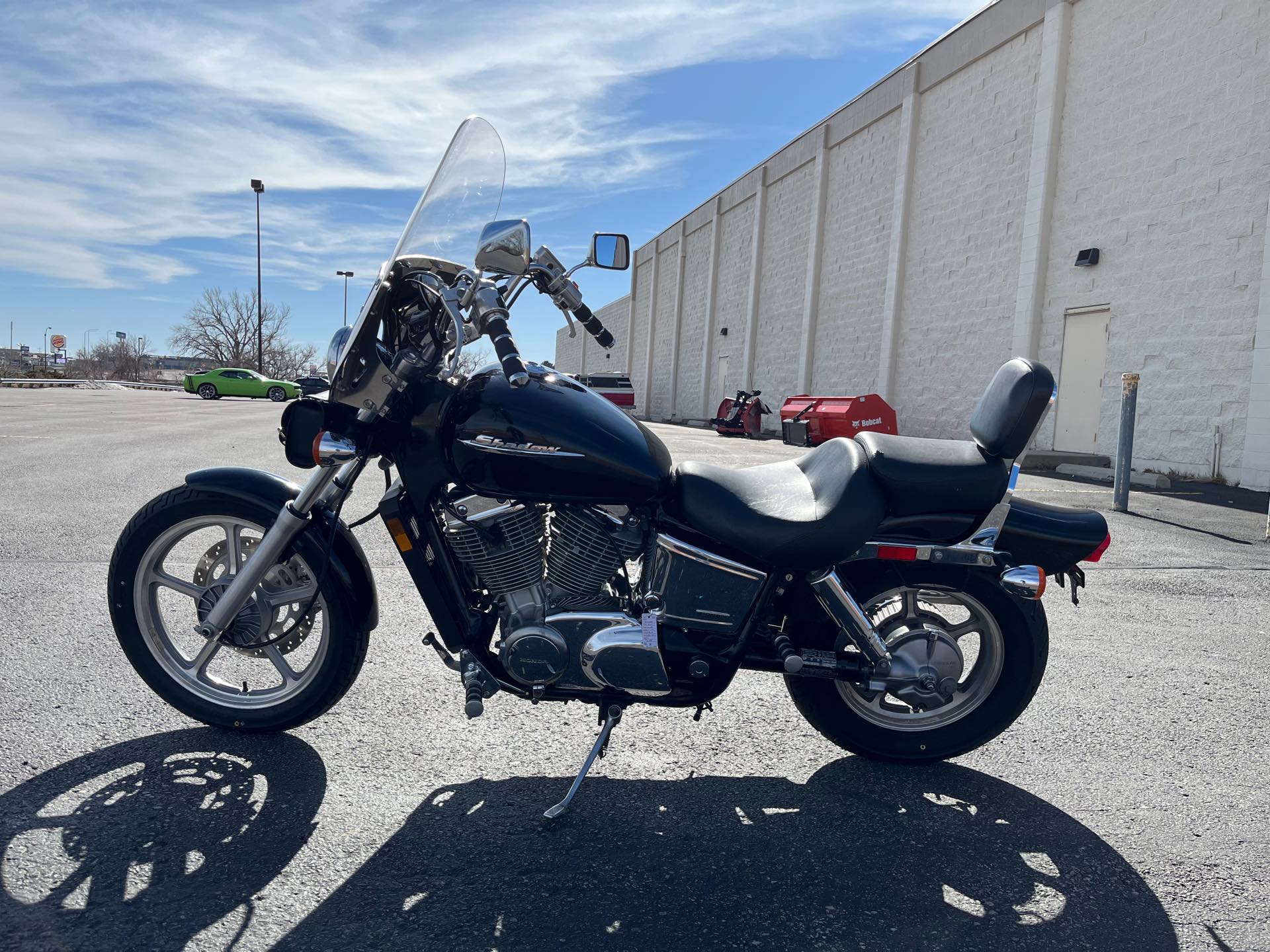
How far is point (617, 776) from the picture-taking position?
113 inches

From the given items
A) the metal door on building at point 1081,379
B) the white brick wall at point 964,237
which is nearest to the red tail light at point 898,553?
the metal door on building at point 1081,379

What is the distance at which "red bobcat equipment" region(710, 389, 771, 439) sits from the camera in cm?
2159

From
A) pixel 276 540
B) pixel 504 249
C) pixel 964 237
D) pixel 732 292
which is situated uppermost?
pixel 732 292

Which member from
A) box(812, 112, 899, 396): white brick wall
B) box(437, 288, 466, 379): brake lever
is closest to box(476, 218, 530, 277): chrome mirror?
box(437, 288, 466, 379): brake lever

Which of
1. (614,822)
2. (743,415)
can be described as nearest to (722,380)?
(743,415)

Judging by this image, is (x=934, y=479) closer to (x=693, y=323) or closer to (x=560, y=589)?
(x=560, y=589)

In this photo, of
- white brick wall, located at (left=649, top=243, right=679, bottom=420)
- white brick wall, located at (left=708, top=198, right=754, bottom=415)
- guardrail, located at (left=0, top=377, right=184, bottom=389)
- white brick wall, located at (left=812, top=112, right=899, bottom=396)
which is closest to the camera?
white brick wall, located at (left=812, top=112, right=899, bottom=396)

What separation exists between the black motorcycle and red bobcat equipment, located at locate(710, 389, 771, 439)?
18516 millimetres

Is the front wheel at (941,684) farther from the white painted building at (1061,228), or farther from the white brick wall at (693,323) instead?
the white brick wall at (693,323)

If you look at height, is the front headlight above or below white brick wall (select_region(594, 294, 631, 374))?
below

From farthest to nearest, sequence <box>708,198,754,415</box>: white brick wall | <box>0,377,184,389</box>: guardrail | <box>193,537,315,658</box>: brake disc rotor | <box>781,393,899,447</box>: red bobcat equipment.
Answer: <box>0,377,184,389</box>: guardrail < <box>708,198,754,415</box>: white brick wall < <box>781,393,899,447</box>: red bobcat equipment < <box>193,537,315,658</box>: brake disc rotor

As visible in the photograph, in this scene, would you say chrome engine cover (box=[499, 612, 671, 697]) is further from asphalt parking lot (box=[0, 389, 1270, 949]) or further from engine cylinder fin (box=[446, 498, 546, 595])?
asphalt parking lot (box=[0, 389, 1270, 949])

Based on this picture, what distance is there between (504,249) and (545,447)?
1.94 feet

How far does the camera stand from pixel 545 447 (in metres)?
2.49
